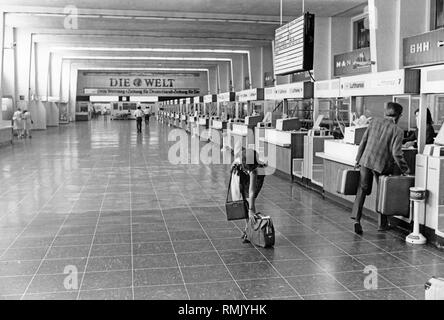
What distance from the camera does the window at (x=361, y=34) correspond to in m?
15.1

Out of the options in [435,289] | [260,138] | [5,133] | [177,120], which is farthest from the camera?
[177,120]

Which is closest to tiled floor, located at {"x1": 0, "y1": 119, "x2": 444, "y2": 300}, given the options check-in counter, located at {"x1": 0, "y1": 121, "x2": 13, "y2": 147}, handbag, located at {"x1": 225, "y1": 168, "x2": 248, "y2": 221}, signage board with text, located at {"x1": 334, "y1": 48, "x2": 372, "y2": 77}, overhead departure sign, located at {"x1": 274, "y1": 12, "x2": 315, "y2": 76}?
handbag, located at {"x1": 225, "y1": 168, "x2": 248, "y2": 221}

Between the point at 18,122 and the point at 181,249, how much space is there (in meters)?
18.3

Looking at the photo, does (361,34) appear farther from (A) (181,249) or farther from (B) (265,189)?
(A) (181,249)

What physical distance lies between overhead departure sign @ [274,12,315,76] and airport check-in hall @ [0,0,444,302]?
4 centimetres

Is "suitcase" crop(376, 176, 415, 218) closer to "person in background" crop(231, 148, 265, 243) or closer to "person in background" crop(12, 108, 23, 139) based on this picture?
"person in background" crop(231, 148, 265, 243)

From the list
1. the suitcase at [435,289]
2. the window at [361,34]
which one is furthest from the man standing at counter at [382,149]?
the window at [361,34]

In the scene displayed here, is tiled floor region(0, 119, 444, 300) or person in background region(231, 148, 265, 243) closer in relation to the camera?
tiled floor region(0, 119, 444, 300)

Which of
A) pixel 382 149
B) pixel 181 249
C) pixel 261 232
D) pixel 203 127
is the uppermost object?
pixel 203 127

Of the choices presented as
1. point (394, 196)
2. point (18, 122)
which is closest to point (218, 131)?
point (18, 122)

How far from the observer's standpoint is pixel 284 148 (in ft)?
32.7

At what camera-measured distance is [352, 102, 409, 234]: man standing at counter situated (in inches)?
209

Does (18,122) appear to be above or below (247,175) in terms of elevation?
above

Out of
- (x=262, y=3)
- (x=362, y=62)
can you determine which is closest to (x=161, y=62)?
(x=262, y=3)
